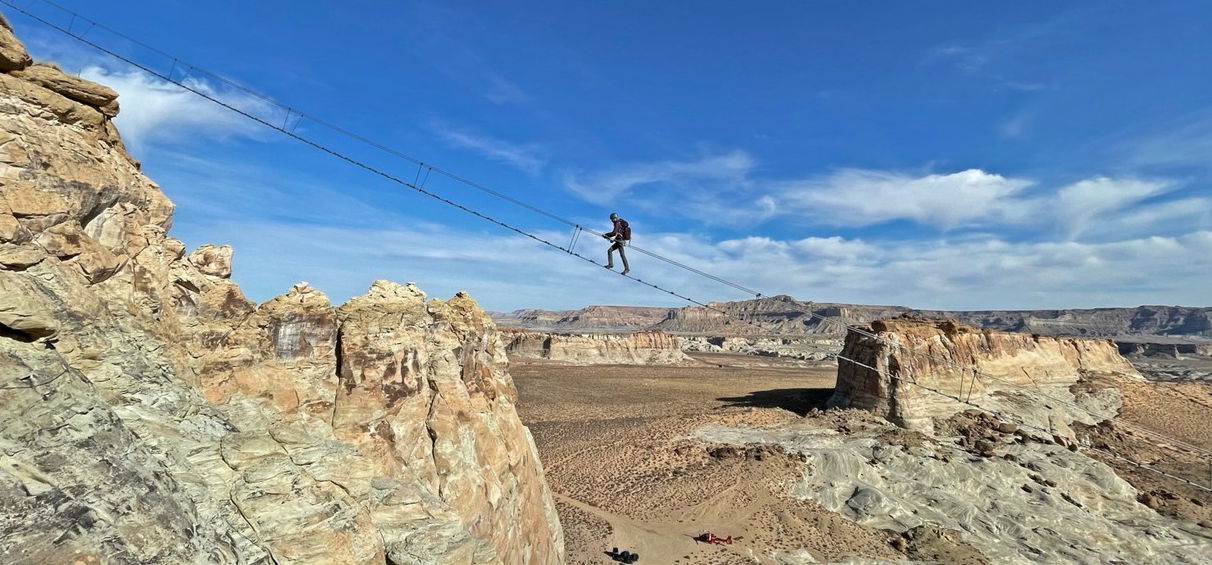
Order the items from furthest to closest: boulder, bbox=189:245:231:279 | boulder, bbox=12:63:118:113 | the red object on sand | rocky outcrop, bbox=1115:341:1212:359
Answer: rocky outcrop, bbox=1115:341:1212:359, the red object on sand, boulder, bbox=189:245:231:279, boulder, bbox=12:63:118:113

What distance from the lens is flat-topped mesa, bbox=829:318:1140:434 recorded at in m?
39.4

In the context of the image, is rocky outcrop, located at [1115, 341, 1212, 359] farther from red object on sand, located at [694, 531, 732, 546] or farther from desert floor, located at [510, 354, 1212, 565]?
red object on sand, located at [694, 531, 732, 546]

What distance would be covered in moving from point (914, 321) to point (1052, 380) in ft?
55.6

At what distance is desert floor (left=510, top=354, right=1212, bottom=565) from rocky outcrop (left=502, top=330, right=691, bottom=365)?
181ft

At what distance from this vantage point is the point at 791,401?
48875 mm

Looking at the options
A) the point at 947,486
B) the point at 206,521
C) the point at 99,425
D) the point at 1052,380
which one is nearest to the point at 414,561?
the point at 206,521

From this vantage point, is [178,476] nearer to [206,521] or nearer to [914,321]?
[206,521]

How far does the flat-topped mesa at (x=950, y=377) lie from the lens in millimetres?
39375

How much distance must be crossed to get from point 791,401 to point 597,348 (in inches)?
2792

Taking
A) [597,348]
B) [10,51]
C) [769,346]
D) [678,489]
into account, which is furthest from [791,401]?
[769,346]

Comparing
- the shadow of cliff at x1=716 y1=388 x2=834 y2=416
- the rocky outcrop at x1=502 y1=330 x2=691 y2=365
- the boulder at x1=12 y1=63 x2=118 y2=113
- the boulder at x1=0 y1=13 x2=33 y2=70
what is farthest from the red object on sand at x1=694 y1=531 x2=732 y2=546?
the rocky outcrop at x1=502 y1=330 x2=691 y2=365

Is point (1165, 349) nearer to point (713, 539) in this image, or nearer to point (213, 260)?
point (713, 539)

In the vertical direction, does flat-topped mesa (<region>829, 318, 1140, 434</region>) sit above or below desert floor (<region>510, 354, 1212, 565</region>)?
above

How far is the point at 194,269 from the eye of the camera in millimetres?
13266
